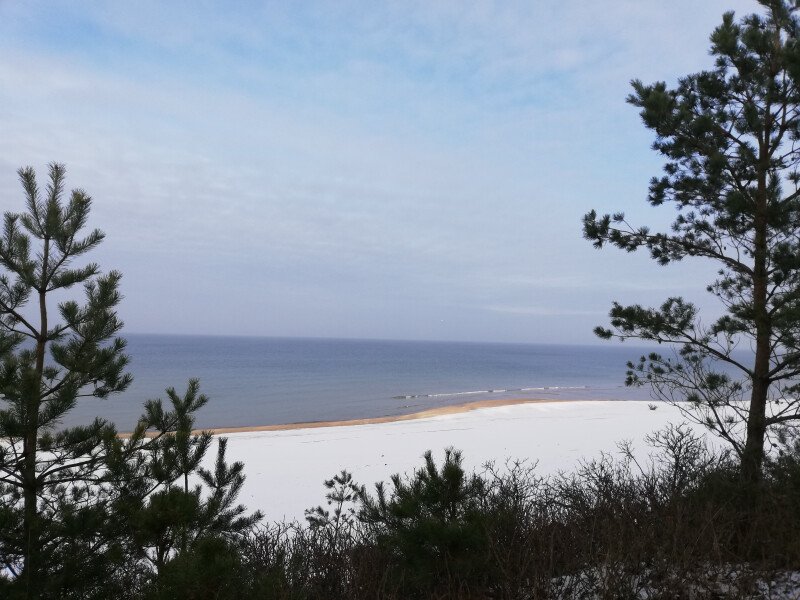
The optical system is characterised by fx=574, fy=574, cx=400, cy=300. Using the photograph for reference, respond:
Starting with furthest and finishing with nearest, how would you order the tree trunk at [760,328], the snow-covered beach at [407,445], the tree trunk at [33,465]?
the snow-covered beach at [407,445] → the tree trunk at [760,328] → the tree trunk at [33,465]

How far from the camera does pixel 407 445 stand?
1802cm

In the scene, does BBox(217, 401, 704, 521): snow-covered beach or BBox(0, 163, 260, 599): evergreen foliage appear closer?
BBox(0, 163, 260, 599): evergreen foliage

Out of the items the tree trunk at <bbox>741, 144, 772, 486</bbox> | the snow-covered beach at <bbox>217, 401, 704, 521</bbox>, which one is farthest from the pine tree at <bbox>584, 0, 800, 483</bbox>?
the snow-covered beach at <bbox>217, 401, 704, 521</bbox>

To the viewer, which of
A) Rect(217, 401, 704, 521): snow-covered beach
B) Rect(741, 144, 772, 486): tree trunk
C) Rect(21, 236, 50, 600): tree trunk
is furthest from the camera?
Rect(217, 401, 704, 521): snow-covered beach

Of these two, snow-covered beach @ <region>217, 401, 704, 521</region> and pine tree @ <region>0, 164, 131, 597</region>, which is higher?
pine tree @ <region>0, 164, 131, 597</region>

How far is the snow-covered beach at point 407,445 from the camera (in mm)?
13242

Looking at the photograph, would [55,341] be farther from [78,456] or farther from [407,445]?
[407,445]

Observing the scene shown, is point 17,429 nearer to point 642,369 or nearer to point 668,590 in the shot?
point 668,590

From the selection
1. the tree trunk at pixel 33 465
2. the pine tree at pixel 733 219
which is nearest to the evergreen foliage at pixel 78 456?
the tree trunk at pixel 33 465

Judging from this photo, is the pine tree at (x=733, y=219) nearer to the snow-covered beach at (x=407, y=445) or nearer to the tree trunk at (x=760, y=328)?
the tree trunk at (x=760, y=328)

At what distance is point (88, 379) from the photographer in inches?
204

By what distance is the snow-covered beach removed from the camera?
13.2 m

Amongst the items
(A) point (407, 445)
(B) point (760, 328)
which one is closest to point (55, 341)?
(B) point (760, 328)

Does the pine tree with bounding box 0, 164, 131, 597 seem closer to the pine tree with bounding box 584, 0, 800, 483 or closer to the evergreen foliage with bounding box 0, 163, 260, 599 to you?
the evergreen foliage with bounding box 0, 163, 260, 599
